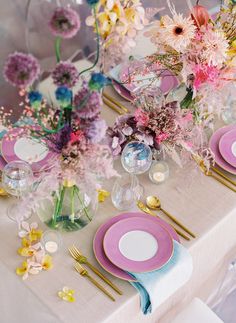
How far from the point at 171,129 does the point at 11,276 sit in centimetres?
63

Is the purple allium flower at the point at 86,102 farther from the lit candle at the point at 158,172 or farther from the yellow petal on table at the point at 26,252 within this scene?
the lit candle at the point at 158,172

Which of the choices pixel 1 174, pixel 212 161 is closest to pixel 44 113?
pixel 1 174

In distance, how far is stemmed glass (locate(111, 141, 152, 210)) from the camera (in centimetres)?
160

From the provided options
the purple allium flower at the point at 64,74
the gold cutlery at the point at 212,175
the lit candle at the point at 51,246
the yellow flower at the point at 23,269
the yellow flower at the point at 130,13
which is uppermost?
the yellow flower at the point at 130,13

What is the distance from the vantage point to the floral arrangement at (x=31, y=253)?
4.66ft

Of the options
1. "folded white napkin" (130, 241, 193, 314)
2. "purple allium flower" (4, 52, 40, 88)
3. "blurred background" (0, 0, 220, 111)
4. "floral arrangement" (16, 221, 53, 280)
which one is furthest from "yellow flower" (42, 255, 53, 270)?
"blurred background" (0, 0, 220, 111)

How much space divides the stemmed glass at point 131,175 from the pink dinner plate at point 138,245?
3.3 inches

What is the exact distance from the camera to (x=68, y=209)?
1.49m

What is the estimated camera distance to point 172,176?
1736 mm

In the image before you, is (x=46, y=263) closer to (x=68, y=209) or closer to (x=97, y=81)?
Result: (x=68, y=209)

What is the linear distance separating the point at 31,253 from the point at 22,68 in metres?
0.58

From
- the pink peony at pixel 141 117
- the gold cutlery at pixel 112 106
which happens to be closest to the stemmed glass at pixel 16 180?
the pink peony at pixel 141 117

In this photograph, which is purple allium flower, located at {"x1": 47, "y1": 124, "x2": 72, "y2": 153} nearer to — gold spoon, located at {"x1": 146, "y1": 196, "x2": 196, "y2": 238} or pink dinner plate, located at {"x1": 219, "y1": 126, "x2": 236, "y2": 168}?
gold spoon, located at {"x1": 146, "y1": 196, "x2": 196, "y2": 238}

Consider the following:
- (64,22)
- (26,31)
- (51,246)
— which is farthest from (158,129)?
(26,31)
